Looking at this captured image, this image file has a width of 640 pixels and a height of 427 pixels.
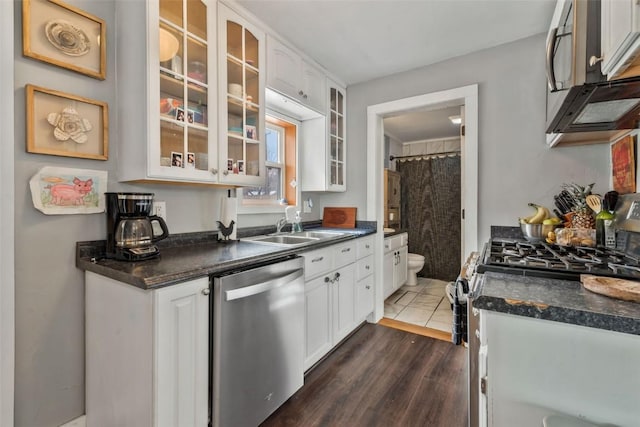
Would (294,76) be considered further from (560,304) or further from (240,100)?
(560,304)

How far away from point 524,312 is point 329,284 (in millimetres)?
1464

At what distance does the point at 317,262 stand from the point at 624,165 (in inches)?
72.6

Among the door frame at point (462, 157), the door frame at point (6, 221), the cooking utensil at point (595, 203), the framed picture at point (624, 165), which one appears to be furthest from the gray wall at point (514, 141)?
the door frame at point (6, 221)

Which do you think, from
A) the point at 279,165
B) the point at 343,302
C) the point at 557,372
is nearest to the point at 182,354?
the point at 557,372

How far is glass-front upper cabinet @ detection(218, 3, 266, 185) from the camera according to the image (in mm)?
1703

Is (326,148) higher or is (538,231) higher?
(326,148)

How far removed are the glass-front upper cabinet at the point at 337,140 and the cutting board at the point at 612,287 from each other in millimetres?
2124

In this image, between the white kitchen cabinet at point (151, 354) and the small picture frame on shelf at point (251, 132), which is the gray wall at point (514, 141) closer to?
the small picture frame on shelf at point (251, 132)

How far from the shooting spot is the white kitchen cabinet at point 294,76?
209 cm

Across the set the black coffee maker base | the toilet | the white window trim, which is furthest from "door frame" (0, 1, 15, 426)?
the toilet

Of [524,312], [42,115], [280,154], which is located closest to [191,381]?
[524,312]

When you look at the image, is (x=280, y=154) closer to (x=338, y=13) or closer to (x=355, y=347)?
(x=338, y=13)

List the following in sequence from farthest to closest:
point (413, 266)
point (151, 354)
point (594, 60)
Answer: point (413, 266) < point (151, 354) < point (594, 60)

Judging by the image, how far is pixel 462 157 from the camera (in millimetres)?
2451
